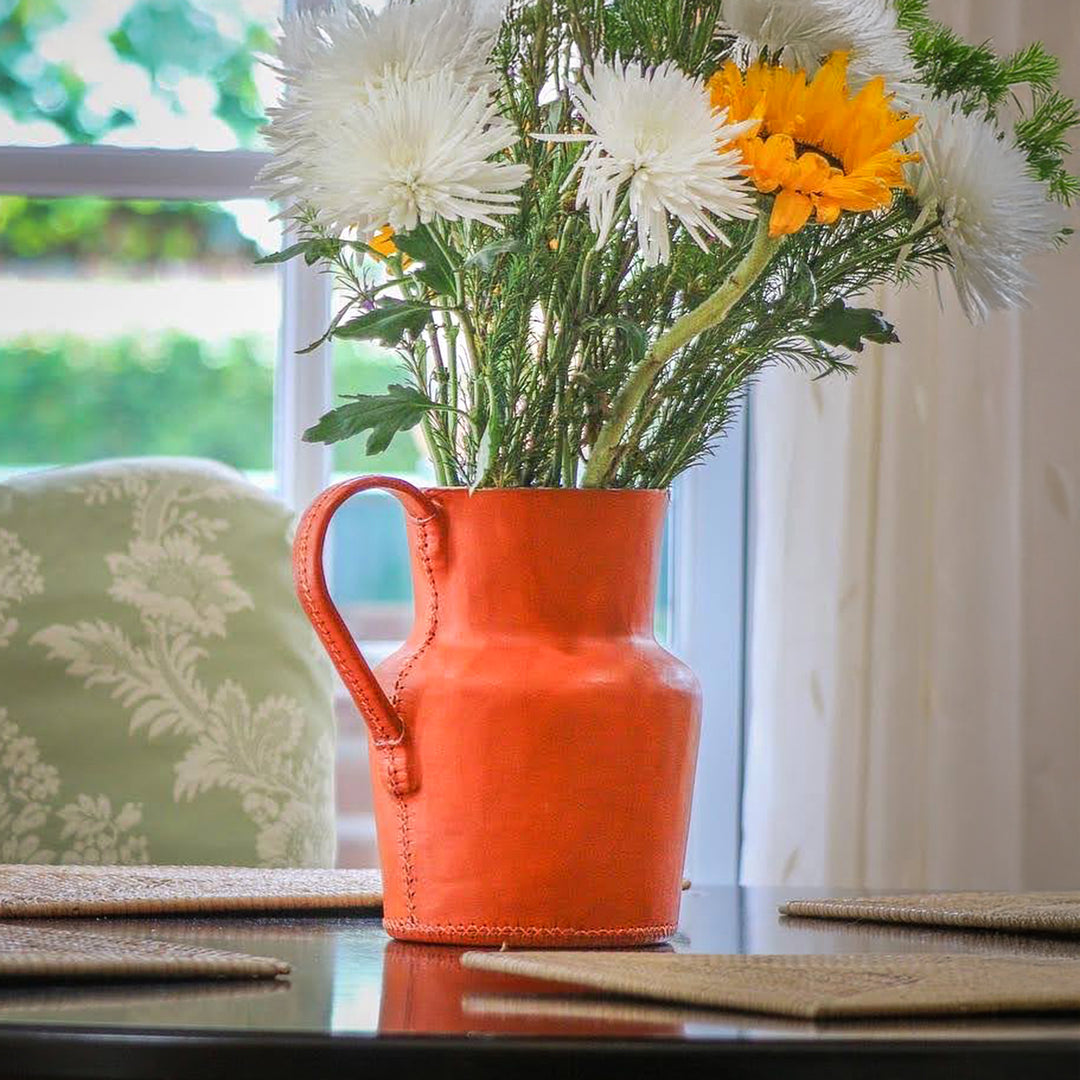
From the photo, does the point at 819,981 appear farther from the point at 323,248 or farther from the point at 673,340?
the point at 323,248

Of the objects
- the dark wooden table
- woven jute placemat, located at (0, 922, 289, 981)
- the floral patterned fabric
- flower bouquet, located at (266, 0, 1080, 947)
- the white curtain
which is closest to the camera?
the dark wooden table

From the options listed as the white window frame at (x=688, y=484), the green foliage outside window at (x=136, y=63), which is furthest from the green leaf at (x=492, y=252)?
the green foliage outside window at (x=136, y=63)

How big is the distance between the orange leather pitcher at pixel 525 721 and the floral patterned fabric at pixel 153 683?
83 centimetres

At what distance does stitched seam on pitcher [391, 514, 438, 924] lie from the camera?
809mm

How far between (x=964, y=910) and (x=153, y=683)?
931 mm

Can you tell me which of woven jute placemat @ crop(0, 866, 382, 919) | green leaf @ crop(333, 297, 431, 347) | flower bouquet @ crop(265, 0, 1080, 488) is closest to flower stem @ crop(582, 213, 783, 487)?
flower bouquet @ crop(265, 0, 1080, 488)

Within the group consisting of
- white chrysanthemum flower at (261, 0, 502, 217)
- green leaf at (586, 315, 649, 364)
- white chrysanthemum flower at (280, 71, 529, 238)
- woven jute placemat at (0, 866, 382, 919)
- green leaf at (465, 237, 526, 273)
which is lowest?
woven jute placemat at (0, 866, 382, 919)

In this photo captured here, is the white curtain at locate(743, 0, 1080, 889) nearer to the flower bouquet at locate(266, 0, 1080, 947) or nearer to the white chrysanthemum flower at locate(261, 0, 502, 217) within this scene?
the flower bouquet at locate(266, 0, 1080, 947)

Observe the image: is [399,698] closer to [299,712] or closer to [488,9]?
[488,9]

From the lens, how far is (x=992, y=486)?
1957 millimetres

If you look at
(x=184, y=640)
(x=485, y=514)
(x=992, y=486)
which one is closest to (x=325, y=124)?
(x=485, y=514)

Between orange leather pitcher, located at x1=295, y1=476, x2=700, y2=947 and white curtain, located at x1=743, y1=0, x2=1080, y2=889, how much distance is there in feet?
3.77

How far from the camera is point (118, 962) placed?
0.66 metres

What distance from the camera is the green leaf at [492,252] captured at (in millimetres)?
744
